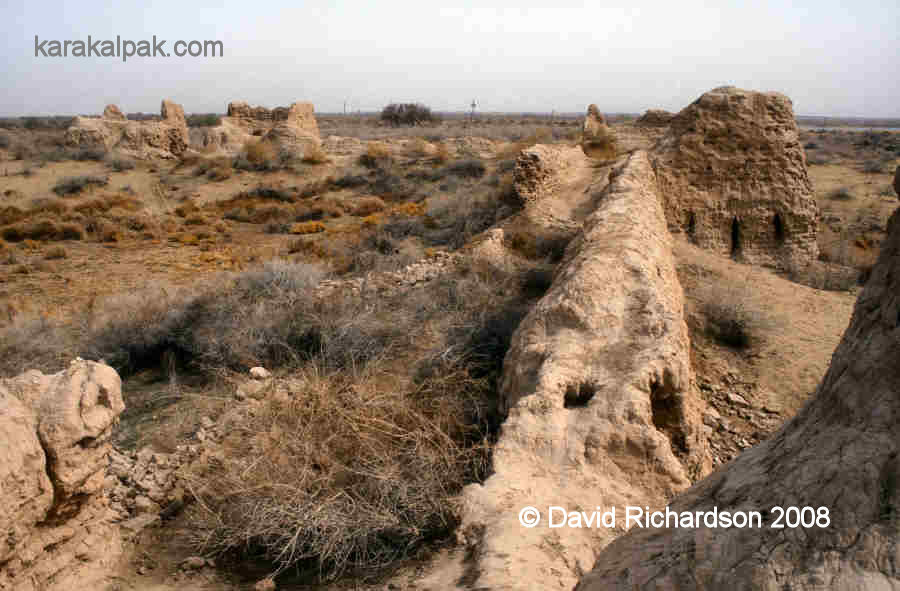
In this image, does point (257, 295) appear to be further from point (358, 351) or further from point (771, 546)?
point (771, 546)

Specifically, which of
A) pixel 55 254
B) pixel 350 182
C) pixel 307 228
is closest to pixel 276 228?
pixel 307 228

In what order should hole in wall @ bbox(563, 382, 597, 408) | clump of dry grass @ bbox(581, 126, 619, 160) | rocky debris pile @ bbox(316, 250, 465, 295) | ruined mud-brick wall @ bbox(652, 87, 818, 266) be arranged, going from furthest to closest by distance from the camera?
clump of dry grass @ bbox(581, 126, 619, 160) < ruined mud-brick wall @ bbox(652, 87, 818, 266) < rocky debris pile @ bbox(316, 250, 465, 295) < hole in wall @ bbox(563, 382, 597, 408)

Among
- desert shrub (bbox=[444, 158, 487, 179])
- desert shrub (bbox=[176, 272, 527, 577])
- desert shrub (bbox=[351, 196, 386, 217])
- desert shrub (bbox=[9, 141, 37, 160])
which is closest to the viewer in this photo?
desert shrub (bbox=[176, 272, 527, 577])

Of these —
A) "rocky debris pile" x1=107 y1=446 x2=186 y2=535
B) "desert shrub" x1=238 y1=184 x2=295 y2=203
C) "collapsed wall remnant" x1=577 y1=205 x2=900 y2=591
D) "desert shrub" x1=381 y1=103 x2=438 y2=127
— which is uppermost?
"desert shrub" x1=381 y1=103 x2=438 y2=127

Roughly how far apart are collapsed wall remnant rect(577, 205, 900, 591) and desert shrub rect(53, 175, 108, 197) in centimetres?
1886

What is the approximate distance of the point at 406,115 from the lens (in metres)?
49.0

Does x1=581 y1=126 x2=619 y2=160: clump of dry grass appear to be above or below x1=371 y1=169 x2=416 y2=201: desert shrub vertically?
above

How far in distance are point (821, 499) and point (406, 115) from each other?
50.3 meters

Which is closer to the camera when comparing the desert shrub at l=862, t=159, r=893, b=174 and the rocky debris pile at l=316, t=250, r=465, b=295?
the rocky debris pile at l=316, t=250, r=465, b=295

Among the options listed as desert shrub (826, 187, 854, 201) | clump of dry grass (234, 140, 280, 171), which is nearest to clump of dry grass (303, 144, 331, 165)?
clump of dry grass (234, 140, 280, 171)

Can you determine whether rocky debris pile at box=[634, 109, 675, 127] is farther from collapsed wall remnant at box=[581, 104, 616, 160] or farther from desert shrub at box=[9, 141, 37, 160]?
desert shrub at box=[9, 141, 37, 160]

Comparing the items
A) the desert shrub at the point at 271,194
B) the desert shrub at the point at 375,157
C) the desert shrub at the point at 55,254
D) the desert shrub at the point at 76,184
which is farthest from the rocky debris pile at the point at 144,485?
the desert shrub at the point at 375,157

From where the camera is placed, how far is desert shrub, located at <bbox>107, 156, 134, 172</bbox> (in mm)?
19766

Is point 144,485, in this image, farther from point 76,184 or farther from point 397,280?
point 76,184
